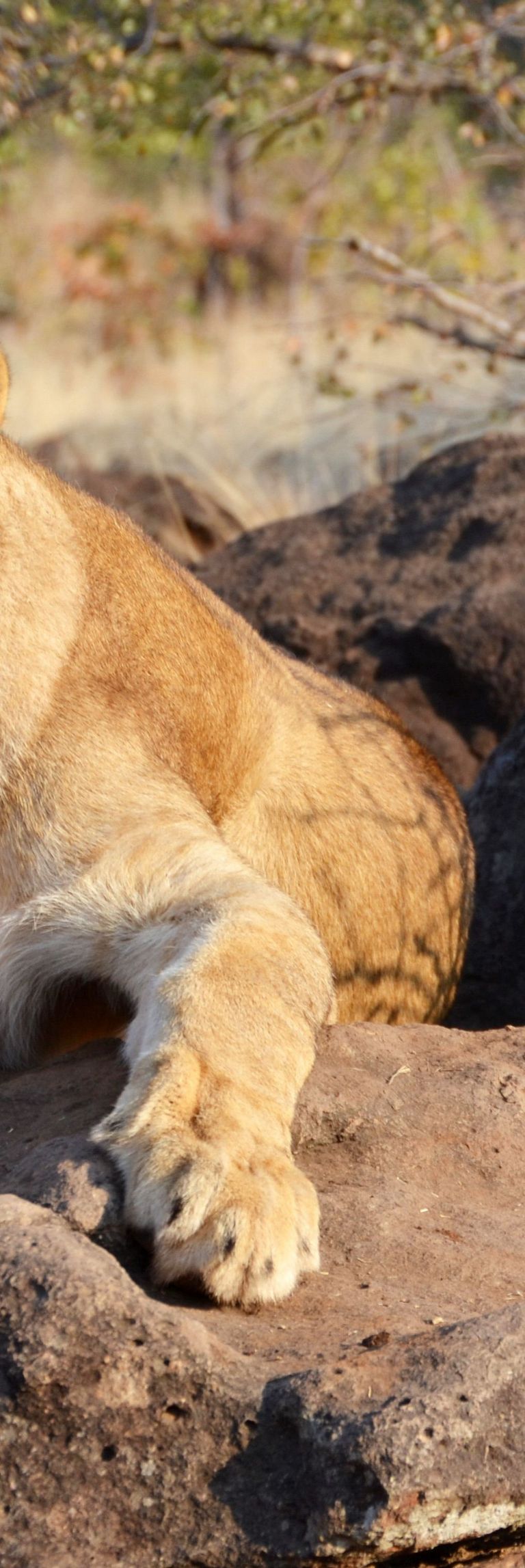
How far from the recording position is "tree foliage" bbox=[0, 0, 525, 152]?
8.84m

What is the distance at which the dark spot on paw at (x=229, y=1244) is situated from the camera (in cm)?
212

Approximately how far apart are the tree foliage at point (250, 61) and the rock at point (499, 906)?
4950 mm

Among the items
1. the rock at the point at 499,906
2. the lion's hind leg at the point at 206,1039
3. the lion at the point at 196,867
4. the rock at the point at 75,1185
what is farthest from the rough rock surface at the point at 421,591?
the rock at the point at 75,1185

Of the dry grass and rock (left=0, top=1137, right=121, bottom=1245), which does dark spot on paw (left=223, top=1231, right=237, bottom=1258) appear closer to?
rock (left=0, top=1137, right=121, bottom=1245)

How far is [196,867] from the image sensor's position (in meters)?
2.97

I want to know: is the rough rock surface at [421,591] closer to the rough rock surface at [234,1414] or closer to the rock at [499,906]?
the rock at [499,906]

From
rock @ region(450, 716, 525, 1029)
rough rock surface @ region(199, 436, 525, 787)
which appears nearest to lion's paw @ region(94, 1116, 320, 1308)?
rock @ region(450, 716, 525, 1029)

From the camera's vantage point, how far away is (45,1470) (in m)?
1.83

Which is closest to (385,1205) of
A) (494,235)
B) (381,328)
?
(381,328)

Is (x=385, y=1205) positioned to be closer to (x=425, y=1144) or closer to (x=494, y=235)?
(x=425, y=1144)

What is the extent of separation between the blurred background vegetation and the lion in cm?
402

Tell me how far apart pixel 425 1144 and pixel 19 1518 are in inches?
45.6

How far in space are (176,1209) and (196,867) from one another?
3.01 feet

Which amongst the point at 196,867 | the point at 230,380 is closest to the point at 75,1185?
the point at 196,867
